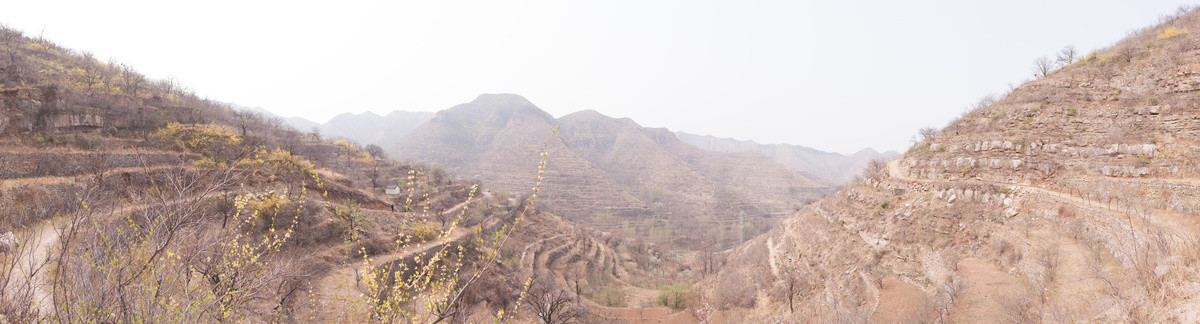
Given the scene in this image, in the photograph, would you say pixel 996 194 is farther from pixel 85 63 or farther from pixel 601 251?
pixel 85 63

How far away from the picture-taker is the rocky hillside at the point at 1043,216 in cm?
867

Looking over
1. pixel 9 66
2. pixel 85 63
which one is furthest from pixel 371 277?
pixel 85 63

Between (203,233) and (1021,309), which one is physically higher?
(203,233)

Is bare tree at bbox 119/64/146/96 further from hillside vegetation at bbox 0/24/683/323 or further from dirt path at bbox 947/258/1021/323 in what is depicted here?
dirt path at bbox 947/258/1021/323

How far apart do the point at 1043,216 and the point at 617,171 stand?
362 ft

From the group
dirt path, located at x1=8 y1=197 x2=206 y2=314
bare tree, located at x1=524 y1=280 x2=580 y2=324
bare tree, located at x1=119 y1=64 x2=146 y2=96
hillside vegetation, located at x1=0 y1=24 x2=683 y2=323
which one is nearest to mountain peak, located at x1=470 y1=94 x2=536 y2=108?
bare tree, located at x1=119 y1=64 x2=146 y2=96

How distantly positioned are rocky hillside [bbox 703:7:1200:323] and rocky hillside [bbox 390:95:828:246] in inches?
2048

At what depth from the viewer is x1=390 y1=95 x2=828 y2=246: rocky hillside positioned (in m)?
81.3

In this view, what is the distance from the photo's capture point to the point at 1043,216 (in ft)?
41.3

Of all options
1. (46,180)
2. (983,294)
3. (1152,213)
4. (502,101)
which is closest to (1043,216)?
(1152,213)

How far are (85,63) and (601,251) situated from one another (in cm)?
5684

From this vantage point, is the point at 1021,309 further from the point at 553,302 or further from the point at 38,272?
the point at 38,272

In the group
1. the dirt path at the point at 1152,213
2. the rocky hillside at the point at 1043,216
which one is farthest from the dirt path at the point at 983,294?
the dirt path at the point at 1152,213

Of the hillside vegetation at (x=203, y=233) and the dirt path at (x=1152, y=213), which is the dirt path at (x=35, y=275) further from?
the dirt path at (x=1152, y=213)
